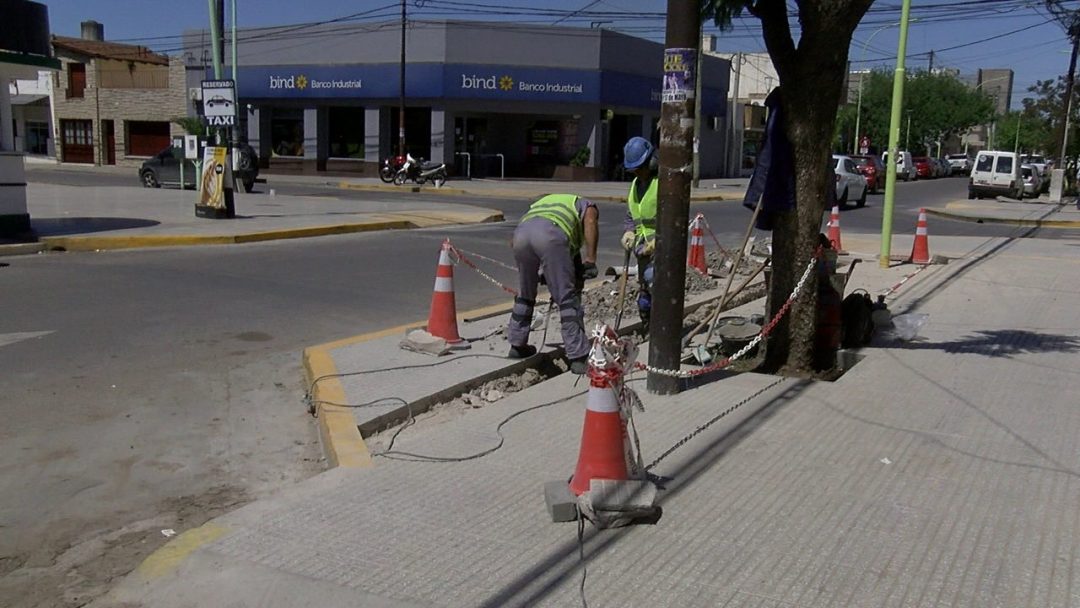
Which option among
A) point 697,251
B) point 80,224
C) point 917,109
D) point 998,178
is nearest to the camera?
point 697,251

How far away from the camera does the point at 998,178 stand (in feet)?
127

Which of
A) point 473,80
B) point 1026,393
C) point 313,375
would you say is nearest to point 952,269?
point 1026,393

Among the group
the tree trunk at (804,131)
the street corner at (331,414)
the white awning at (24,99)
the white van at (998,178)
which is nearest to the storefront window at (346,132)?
the white awning at (24,99)

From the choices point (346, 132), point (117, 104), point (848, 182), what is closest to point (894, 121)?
point (848, 182)

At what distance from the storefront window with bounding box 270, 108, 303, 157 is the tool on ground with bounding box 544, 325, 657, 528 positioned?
43385 millimetres

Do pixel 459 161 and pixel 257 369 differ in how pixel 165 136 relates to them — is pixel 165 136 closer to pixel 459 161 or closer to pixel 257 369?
pixel 459 161

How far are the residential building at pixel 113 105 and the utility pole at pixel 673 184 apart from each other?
45.9 meters

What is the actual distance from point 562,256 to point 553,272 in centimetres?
14

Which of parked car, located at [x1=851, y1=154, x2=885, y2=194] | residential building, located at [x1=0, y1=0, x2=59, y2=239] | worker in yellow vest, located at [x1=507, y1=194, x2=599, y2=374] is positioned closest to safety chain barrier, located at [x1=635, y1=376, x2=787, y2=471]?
worker in yellow vest, located at [x1=507, y1=194, x2=599, y2=374]

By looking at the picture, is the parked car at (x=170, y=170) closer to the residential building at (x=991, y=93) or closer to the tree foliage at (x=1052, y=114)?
the tree foliage at (x=1052, y=114)

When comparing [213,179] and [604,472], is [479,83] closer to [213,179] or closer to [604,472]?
[213,179]

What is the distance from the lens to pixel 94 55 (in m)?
50.9

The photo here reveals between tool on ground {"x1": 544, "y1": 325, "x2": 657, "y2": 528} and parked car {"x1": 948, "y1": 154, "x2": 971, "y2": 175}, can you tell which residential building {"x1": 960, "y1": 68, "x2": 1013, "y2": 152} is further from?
tool on ground {"x1": 544, "y1": 325, "x2": 657, "y2": 528}

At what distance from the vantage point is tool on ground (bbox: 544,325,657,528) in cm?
448
